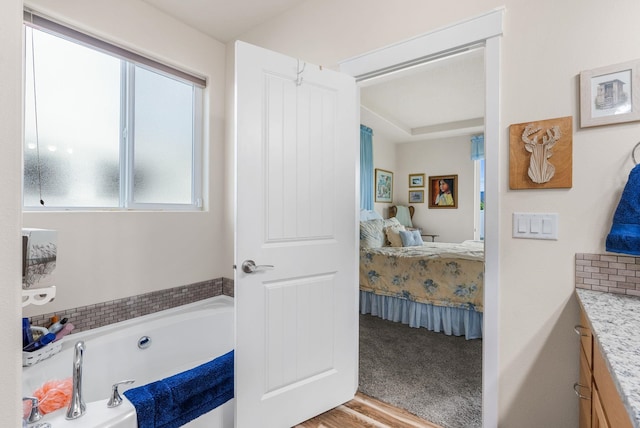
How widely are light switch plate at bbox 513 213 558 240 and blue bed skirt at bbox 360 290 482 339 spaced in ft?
5.74

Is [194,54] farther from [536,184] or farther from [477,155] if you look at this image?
[477,155]

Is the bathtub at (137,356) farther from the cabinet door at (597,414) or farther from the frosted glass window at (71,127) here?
the cabinet door at (597,414)

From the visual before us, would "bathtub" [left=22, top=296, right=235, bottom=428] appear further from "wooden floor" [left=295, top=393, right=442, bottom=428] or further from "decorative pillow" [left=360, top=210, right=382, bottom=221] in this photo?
"decorative pillow" [left=360, top=210, right=382, bottom=221]

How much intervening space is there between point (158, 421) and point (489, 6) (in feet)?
7.69

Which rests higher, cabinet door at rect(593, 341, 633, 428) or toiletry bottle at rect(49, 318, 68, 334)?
cabinet door at rect(593, 341, 633, 428)

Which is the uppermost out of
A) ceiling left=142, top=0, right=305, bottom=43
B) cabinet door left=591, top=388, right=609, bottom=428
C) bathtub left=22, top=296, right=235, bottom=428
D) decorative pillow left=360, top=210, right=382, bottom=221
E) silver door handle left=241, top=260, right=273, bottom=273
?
ceiling left=142, top=0, right=305, bottom=43

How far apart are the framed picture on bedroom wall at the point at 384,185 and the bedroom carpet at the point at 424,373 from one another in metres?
3.08

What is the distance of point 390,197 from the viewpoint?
6.18 metres

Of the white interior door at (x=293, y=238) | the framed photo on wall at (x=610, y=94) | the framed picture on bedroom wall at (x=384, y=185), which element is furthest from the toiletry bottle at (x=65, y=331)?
the framed picture on bedroom wall at (x=384, y=185)

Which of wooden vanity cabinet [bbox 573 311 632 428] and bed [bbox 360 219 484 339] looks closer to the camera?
wooden vanity cabinet [bbox 573 311 632 428]

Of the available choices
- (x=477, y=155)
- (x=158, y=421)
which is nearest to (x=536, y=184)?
(x=158, y=421)

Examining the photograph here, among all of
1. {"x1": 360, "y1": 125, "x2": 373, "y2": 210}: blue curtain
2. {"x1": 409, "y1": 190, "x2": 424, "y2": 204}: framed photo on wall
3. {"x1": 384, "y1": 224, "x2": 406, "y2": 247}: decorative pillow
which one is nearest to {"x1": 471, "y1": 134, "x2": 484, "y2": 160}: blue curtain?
{"x1": 409, "y1": 190, "x2": 424, "y2": 204}: framed photo on wall

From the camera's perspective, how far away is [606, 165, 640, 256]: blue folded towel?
108 cm

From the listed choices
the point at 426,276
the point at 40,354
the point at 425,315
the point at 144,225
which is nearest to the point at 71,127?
the point at 144,225
